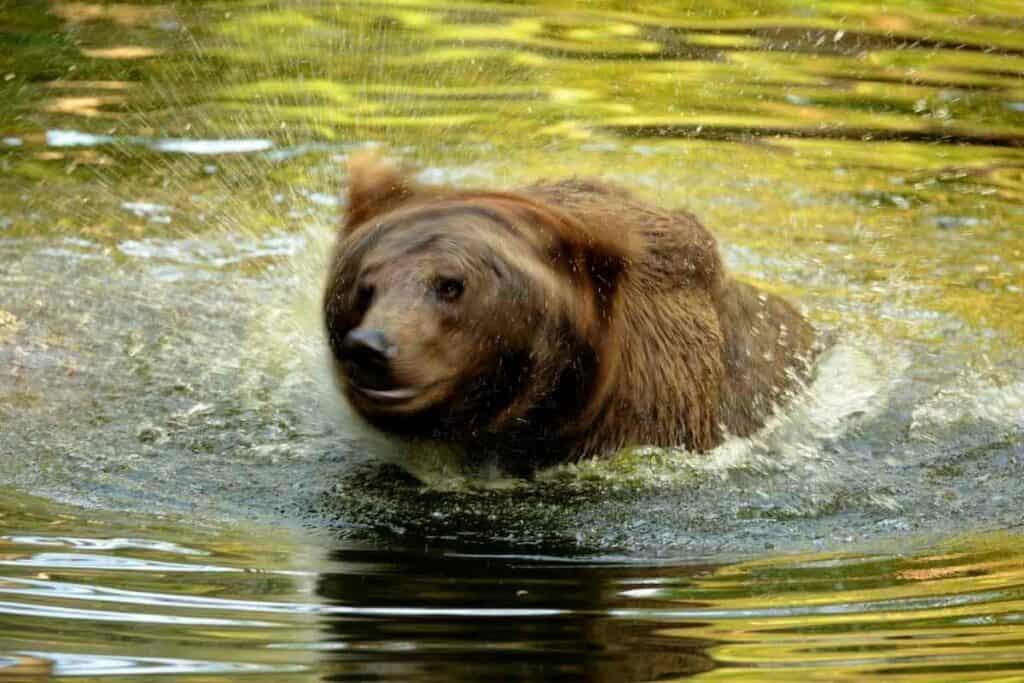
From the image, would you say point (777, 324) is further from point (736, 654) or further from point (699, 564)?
point (736, 654)

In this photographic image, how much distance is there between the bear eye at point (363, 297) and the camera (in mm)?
5762

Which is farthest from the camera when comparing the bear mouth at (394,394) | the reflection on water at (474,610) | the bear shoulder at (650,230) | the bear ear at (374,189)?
the bear shoulder at (650,230)

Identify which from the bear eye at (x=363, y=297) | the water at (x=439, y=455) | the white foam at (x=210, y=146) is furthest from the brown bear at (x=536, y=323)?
the white foam at (x=210, y=146)

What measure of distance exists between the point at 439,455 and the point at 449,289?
0.75m

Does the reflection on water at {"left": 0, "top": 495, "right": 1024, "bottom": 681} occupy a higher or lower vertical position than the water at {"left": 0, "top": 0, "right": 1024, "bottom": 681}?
lower

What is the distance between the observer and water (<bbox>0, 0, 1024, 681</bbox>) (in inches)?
178

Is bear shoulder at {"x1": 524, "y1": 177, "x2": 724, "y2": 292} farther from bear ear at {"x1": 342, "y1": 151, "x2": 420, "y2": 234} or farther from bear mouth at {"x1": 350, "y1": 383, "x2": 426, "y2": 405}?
bear mouth at {"x1": 350, "y1": 383, "x2": 426, "y2": 405}

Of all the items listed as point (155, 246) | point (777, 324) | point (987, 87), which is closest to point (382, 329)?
point (777, 324)

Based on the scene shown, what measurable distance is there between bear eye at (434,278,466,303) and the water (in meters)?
0.73

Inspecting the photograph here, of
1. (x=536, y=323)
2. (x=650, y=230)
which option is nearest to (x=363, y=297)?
(x=536, y=323)

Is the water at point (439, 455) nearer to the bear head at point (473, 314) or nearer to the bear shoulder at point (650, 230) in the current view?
the bear head at point (473, 314)

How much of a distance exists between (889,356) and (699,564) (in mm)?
3340

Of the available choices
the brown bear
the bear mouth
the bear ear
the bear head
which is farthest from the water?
the bear ear

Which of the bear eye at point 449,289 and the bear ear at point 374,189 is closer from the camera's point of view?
the bear eye at point 449,289
